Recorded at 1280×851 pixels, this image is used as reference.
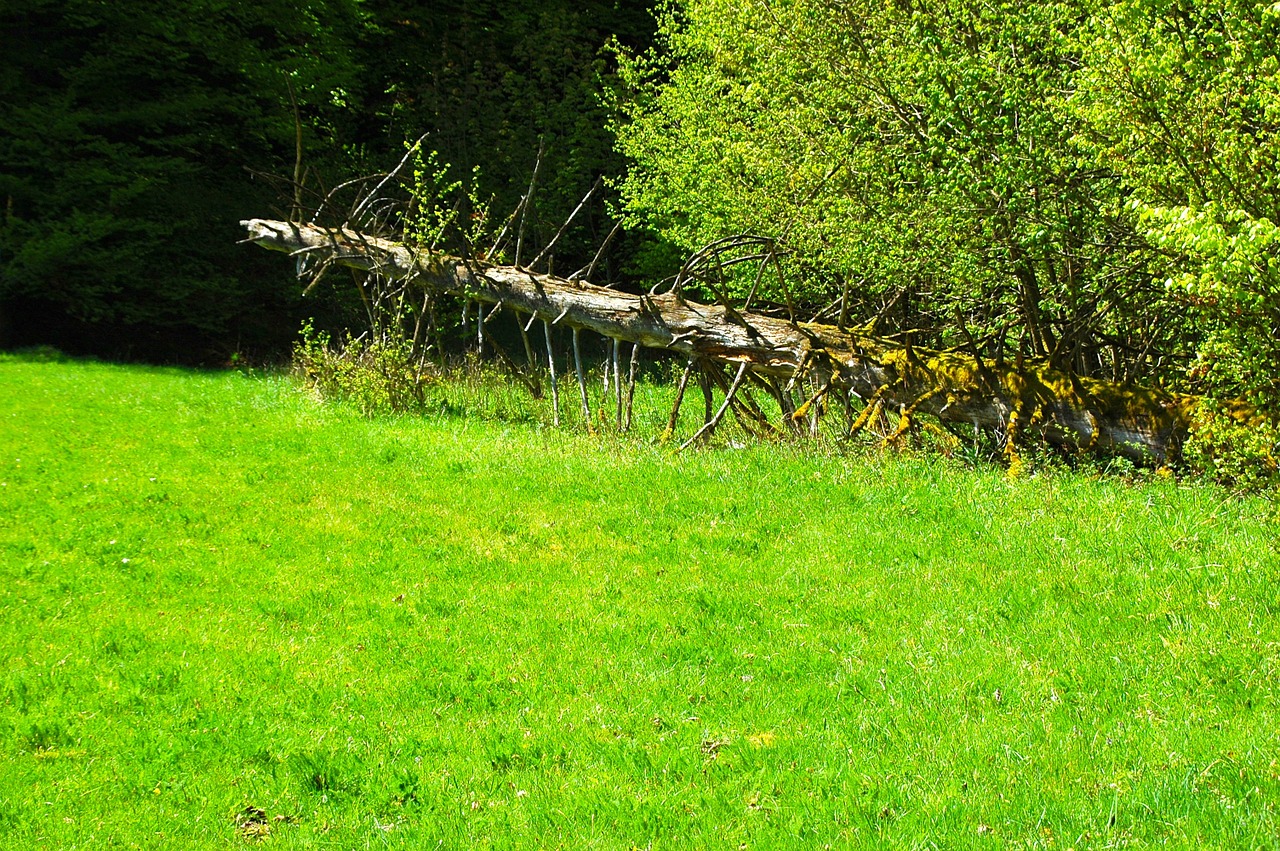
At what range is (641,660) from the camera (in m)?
5.64

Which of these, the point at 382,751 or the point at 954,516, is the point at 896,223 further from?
the point at 382,751

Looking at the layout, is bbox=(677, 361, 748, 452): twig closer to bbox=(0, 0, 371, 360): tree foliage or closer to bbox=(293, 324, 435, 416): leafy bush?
bbox=(293, 324, 435, 416): leafy bush

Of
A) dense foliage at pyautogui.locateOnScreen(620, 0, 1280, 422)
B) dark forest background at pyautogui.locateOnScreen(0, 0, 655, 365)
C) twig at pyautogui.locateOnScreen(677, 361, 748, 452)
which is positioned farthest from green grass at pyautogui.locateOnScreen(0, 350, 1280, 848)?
dark forest background at pyautogui.locateOnScreen(0, 0, 655, 365)

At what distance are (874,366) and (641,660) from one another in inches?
215

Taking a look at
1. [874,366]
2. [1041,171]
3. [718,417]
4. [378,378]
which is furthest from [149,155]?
[1041,171]

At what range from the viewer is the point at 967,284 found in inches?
392

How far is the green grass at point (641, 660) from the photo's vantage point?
4156mm

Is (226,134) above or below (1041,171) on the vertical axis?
below

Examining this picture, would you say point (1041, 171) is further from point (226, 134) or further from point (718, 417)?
point (226, 134)

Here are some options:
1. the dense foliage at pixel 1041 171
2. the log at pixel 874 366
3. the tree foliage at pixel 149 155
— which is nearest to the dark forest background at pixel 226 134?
the tree foliage at pixel 149 155

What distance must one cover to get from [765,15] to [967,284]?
12.5ft

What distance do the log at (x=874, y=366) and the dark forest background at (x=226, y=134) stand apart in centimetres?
509

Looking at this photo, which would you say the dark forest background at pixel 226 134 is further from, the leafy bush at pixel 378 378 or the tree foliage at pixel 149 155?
the leafy bush at pixel 378 378

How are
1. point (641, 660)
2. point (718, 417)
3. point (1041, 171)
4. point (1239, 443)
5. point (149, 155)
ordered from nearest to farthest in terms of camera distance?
point (641, 660), point (1239, 443), point (1041, 171), point (718, 417), point (149, 155)
